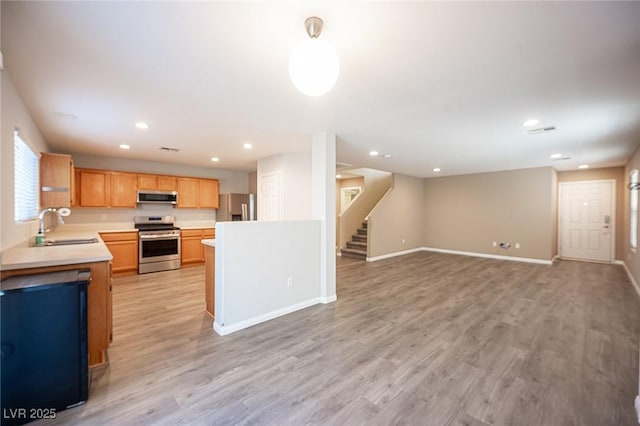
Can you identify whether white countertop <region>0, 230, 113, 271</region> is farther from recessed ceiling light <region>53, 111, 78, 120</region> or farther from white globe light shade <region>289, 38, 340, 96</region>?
white globe light shade <region>289, 38, 340, 96</region>

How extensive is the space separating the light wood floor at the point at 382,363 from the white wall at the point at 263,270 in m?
0.20

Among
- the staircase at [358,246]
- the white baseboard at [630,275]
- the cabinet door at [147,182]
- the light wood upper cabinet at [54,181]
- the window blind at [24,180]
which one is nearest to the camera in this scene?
the window blind at [24,180]

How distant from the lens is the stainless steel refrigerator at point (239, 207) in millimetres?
6727

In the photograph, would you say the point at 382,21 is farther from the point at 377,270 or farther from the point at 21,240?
the point at 377,270

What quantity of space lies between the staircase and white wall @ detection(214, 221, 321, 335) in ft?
12.3

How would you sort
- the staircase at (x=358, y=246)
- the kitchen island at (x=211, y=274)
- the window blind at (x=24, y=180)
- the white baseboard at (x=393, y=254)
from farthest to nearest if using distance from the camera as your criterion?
the staircase at (x=358, y=246)
the white baseboard at (x=393, y=254)
the kitchen island at (x=211, y=274)
the window blind at (x=24, y=180)

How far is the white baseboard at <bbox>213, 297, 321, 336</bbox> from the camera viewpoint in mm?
2932

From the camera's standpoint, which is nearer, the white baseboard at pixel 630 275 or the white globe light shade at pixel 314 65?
the white globe light shade at pixel 314 65

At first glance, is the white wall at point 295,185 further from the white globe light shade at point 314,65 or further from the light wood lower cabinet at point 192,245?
the white globe light shade at point 314,65

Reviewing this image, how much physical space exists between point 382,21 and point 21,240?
152 inches

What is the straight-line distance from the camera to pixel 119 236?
17.7 ft

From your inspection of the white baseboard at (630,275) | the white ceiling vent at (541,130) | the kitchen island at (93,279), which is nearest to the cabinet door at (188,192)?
the kitchen island at (93,279)

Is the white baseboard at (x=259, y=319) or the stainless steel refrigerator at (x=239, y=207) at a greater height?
the stainless steel refrigerator at (x=239, y=207)

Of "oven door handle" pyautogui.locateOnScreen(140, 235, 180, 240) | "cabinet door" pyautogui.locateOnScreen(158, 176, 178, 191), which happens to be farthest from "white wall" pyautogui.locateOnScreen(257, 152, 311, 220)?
"cabinet door" pyautogui.locateOnScreen(158, 176, 178, 191)
